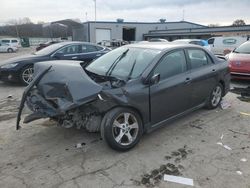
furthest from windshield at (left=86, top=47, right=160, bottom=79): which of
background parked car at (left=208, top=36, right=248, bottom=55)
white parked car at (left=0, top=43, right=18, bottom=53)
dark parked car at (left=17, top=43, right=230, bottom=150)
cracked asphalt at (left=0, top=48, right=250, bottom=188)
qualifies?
white parked car at (left=0, top=43, right=18, bottom=53)

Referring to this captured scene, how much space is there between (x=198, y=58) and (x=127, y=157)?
2650 millimetres

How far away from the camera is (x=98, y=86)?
3.68m

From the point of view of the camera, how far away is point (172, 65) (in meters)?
4.46

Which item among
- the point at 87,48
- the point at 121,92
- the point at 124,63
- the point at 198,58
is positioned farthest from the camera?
the point at 87,48

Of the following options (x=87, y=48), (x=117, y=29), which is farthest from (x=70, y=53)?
(x=117, y=29)

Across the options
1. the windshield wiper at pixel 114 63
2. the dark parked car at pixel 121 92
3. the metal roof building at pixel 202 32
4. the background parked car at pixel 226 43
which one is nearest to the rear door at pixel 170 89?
the dark parked car at pixel 121 92

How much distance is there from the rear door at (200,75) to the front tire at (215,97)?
0.65ft

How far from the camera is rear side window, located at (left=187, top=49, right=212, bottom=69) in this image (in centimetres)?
490

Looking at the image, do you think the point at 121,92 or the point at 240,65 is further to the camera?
the point at 240,65

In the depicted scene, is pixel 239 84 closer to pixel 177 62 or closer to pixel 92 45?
pixel 177 62

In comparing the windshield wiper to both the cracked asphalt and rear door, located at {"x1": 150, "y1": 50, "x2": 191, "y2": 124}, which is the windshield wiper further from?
the cracked asphalt

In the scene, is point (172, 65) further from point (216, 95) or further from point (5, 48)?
point (5, 48)

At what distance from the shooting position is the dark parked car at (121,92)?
364cm

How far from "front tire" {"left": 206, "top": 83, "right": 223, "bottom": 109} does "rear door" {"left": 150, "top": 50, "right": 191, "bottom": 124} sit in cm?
106
